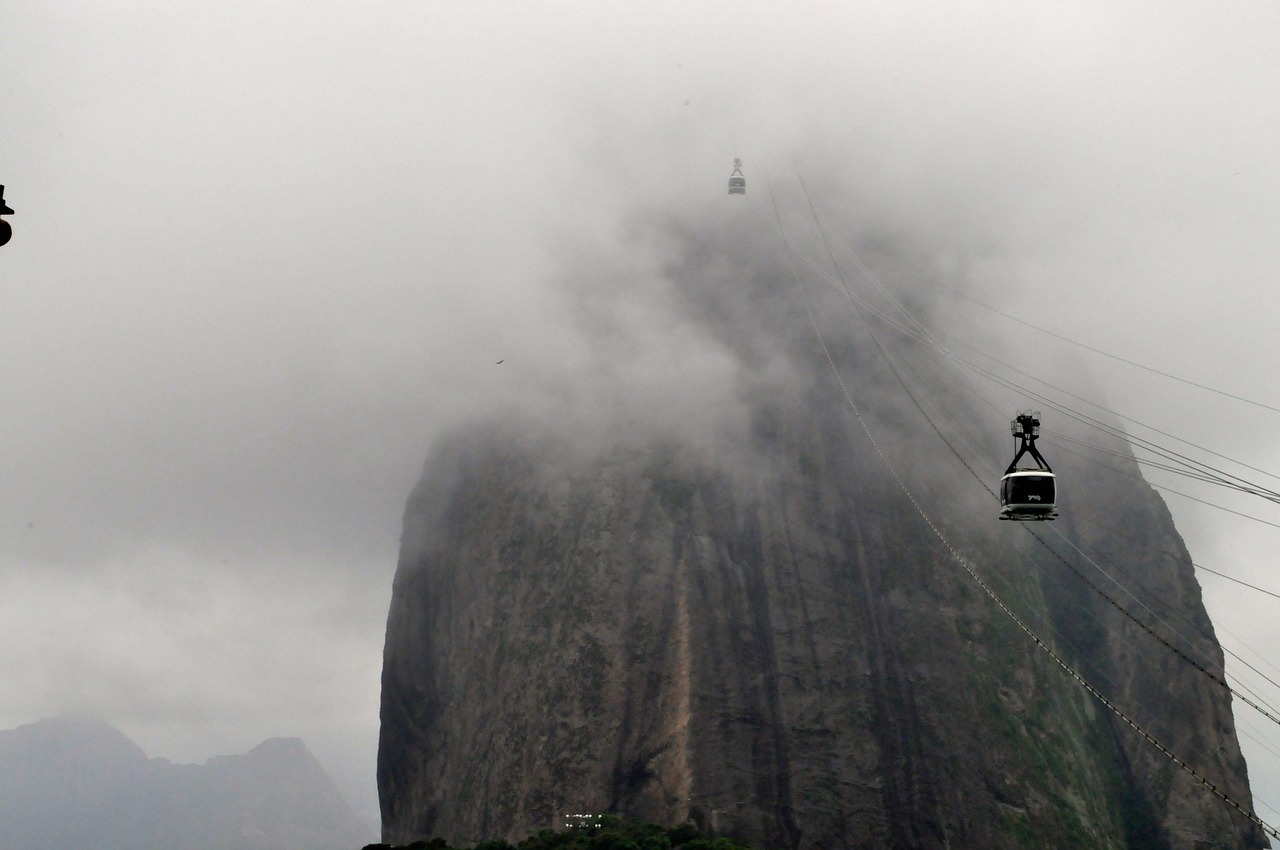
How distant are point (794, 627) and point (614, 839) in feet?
68.0

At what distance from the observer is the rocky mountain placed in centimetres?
7075

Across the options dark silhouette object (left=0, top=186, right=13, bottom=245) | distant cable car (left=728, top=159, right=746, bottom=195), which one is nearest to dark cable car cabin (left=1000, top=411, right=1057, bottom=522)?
dark silhouette object (left=0, top=186, right=13, bottom=245)

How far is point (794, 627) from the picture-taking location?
7712 centimetres

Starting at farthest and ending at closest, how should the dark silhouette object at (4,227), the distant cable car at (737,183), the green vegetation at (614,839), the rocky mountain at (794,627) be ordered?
the distant cable car at (737,183) < the rocky mountain at (794,627) < the green vegetation at (614,839) < the dark silhouette object at (4,227)

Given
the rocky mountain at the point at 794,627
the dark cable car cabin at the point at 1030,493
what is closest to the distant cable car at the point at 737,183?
the rocky mountain at the point at 794,627

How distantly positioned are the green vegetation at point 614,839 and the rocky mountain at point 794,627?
273 centimetres

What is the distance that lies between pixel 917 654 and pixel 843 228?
39.3 m

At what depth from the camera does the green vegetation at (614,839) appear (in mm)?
60594

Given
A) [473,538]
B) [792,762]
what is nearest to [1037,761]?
[792,762]

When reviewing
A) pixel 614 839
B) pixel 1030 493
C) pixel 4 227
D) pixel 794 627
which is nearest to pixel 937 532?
pixel 794 627

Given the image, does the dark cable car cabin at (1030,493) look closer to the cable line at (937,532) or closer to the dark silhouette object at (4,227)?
the dark silhouette object at (4,227)

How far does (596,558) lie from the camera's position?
263 feet

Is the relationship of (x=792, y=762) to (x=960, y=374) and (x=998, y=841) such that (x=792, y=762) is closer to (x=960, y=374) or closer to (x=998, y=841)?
(x=998, y=841)

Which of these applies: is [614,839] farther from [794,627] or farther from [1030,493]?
[1030,493]
